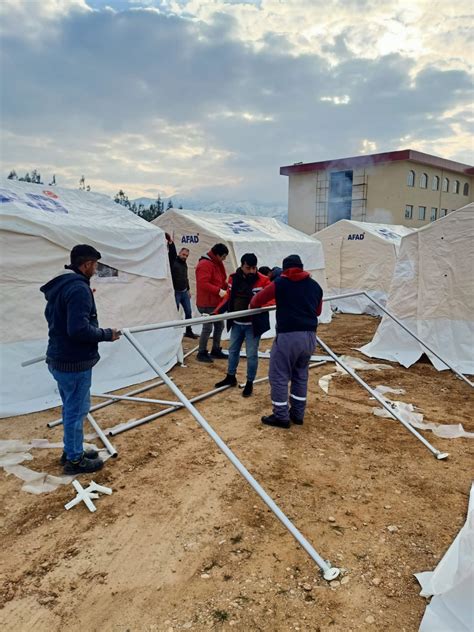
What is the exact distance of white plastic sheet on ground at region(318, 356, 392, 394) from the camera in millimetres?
5330

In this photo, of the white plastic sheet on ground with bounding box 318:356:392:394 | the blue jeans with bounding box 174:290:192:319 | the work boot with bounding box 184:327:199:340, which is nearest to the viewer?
the white plastic sheet on ground with bounding box 318:356:392:394

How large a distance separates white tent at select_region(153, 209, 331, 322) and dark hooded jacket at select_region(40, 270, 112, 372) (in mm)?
4852

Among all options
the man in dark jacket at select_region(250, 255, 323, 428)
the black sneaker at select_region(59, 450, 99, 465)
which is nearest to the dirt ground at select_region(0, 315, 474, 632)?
the black sneaker at select_region(59, 450, 99, 465)

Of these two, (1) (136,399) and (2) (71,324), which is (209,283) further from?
(2) (71,324)

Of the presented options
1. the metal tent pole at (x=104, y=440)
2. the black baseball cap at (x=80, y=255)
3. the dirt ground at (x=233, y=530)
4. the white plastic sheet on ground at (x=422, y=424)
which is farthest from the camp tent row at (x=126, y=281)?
the white plastic sheet on ground at (x=422, y=424)

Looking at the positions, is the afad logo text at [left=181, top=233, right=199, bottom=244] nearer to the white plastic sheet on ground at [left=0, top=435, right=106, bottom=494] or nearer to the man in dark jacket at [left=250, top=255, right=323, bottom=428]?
the man in dark jacket at [left=250, top=255, right=323, bottom=428]

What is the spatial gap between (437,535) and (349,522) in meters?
0.50

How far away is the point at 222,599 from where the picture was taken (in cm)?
203

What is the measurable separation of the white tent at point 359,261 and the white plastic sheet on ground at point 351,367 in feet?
15.9

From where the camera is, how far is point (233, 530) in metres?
2.54

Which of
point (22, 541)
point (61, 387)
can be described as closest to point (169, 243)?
point (61, 387)

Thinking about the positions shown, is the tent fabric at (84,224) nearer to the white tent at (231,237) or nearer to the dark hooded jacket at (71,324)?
the dark hooded jacket at (71,324)

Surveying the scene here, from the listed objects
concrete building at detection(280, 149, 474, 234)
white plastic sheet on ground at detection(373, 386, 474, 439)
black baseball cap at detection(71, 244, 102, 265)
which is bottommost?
white plastic sheet on ground at detection(373, 386, 474, 439)

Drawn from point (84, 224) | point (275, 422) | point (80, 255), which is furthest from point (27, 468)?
point (84, 224)
